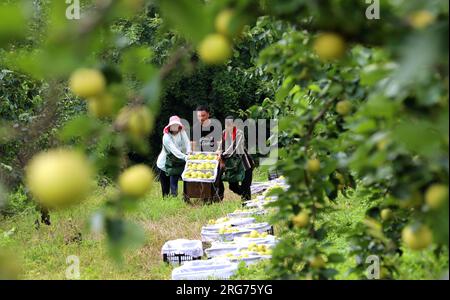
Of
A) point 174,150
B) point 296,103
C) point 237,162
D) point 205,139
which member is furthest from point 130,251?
point 205,139

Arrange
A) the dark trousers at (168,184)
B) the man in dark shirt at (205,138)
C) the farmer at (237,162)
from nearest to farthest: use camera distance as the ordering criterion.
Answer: the farmer at (237,162), the man in dark shirt at (205,138), the dark trousers at (168,184)

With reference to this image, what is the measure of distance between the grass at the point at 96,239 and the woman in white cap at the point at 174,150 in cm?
38

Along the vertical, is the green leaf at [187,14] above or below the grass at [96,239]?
above

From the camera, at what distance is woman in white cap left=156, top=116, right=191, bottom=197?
23.3ft

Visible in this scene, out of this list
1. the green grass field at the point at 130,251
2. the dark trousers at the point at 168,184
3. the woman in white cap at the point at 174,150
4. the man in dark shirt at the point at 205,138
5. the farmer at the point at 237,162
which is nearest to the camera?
the green grass field at the point at 130,251

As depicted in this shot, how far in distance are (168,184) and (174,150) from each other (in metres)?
0.60

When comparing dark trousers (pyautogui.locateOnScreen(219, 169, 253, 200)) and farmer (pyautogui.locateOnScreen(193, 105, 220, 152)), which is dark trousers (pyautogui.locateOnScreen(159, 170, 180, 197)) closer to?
farmer (pyautogui.locateOnScreen(193, 105, 220, 152))

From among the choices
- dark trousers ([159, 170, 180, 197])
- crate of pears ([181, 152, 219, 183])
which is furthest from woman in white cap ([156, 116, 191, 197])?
crate of pears ([181, 152, 219, 183])

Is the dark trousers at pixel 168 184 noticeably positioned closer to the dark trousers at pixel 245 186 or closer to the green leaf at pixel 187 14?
the dark trousers at pixel 245 186

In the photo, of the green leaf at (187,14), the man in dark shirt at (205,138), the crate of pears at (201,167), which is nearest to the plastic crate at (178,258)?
the crate of pears at (201,167)

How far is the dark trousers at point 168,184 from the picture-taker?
7305mm
